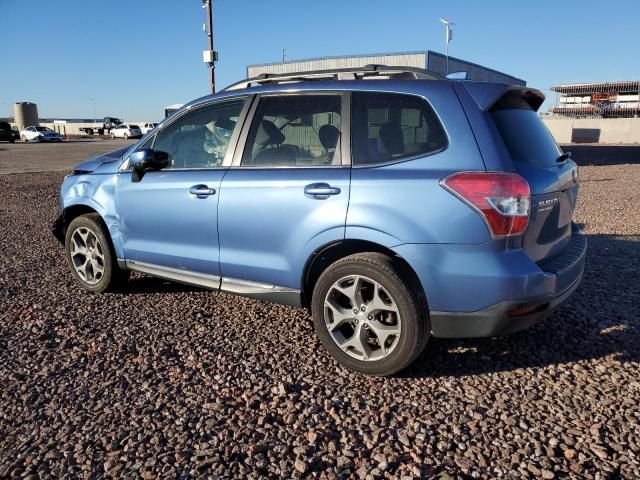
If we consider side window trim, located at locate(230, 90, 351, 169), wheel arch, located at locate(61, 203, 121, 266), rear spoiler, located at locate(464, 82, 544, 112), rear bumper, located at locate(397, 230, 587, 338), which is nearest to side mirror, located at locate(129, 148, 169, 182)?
wheel arch, located at locate(61, 203, 121, 266)

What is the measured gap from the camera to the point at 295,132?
371cm

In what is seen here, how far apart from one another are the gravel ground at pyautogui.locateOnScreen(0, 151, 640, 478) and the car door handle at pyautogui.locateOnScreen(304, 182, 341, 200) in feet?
3.58

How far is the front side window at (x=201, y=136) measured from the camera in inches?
159

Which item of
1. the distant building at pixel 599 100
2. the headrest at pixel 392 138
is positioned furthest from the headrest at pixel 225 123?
the distant building at pixel 599 100

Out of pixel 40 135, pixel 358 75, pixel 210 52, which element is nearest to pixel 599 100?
pixel 210 52

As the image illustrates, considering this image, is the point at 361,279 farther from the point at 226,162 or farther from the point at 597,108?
the point at 597,108

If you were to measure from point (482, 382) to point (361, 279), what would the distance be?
3.12 ft

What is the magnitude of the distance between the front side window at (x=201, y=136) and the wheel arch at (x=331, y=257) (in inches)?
43.5

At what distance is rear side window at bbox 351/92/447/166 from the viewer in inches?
123

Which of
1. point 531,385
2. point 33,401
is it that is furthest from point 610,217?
point 33,401

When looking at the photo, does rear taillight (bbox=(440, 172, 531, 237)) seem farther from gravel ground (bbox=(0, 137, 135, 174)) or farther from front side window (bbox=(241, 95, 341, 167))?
gravel ground (bbox=(0, 137, 135, 174))

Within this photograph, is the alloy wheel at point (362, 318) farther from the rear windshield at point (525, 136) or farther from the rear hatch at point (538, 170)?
the rear windshield at point (525, 136)

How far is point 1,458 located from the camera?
8.29ft

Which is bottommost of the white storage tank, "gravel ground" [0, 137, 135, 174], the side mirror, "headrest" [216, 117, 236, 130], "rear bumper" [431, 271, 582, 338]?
"gravel ground" [0, 137, 135, 174]
